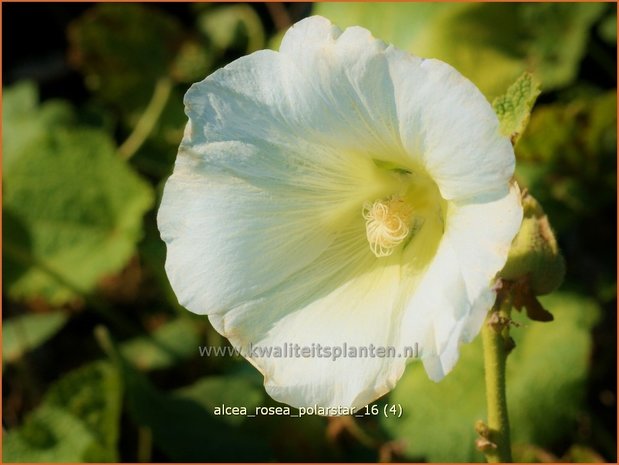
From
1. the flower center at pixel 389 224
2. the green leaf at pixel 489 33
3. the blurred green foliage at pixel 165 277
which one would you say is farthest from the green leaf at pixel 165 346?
the flower center at pixel 389 224

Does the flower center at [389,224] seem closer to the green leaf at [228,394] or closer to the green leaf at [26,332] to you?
the green leaf at [228,394]

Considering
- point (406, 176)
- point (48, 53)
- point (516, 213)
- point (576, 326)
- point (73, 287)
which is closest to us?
point (516, 213)

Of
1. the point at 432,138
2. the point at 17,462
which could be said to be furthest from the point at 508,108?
the point at 17,462

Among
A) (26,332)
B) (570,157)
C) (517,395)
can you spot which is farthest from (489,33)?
(26,332)

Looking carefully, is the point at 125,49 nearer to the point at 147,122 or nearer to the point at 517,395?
the point at 147,122

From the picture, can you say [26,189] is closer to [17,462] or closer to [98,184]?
[98,184]
